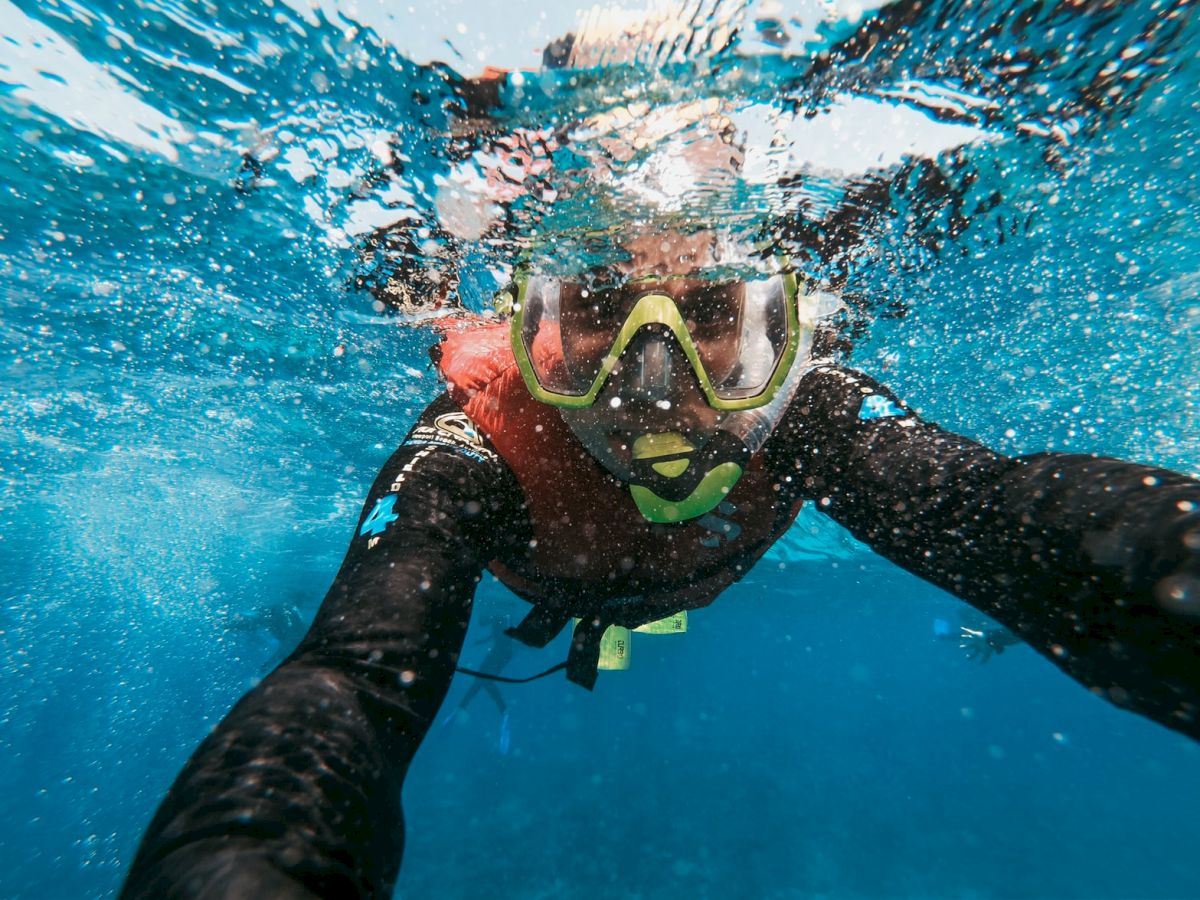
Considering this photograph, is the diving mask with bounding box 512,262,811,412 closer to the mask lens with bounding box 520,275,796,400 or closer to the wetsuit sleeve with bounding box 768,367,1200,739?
the mask lens with bounding box 520,275,796,400

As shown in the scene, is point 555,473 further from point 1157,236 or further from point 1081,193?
point 1157,236

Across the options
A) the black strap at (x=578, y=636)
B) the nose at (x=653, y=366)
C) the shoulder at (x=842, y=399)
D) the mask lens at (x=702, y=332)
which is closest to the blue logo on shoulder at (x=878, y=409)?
the shoulder at (x=842, y=399)

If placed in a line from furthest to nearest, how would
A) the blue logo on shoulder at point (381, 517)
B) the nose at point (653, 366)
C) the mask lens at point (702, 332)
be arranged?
the mask lens at point (702, 332), the nose at point (653, 366), the blue logo on shoulder at point (381, 517)

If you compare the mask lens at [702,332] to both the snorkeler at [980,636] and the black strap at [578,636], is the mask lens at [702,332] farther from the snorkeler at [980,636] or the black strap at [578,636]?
the snorkeler at [980,636]

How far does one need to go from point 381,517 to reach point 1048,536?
8.45 ft

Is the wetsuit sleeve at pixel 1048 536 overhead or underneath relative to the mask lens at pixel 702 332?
underneath

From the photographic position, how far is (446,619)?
88.0 inches

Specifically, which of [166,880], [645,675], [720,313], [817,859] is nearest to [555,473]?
[720,313]

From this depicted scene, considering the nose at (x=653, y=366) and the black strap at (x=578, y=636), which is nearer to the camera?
the nose at (x=653, y=366)

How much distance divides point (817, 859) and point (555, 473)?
28.6 metres

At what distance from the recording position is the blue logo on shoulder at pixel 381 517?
2373 millimetres

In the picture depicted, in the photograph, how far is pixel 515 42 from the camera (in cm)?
333

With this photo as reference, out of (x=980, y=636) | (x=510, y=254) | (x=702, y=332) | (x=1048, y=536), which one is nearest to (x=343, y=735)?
(x=1048, y=536)

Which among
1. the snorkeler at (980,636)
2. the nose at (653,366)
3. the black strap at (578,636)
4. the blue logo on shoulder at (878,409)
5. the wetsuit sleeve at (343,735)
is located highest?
the nose at (653,366)
